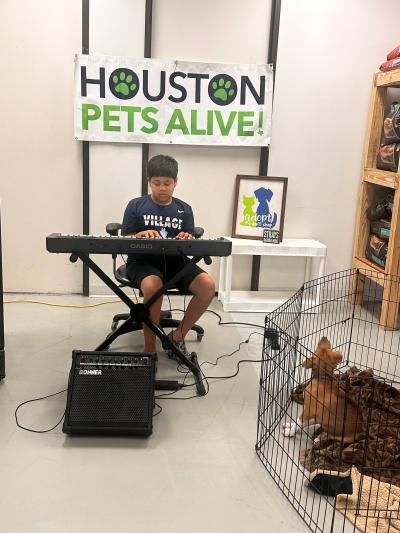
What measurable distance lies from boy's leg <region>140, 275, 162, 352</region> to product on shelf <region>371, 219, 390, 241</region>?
1.74 meters

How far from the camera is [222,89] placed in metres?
3.81

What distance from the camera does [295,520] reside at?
5.95 ft

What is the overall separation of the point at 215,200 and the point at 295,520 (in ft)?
8.50

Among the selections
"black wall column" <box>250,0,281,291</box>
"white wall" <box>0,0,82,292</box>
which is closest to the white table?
"black wall column" <box>250,0,281,291</box>

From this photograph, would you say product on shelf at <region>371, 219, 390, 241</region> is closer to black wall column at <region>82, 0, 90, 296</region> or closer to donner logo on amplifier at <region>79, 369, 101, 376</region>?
black wall column at <region>82, 0, 90, 296</region>

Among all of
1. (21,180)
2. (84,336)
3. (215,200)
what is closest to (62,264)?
(21,180)

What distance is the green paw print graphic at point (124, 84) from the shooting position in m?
3.71

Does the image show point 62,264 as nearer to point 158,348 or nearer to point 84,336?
Result: point 84,336

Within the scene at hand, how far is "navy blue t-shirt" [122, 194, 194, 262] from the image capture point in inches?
Result: 118

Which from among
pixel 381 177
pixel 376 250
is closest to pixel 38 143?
pixel 381 177

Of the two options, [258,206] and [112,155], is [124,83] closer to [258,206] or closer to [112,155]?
[112,155]

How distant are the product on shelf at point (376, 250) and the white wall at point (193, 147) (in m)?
0.22

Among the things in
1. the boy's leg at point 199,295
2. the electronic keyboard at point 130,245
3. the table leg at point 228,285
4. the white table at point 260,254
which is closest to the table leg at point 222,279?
the white table at point 260,254

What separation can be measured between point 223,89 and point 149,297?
1772 millimetres
